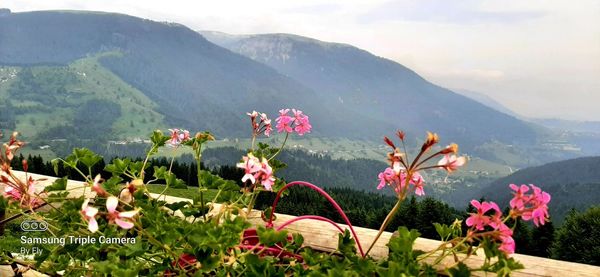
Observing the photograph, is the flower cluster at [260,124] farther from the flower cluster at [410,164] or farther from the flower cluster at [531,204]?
the flower cluster at [531,204]

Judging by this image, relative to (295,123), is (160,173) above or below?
below

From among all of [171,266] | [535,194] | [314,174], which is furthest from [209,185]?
[314,174]

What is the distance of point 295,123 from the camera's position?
1.85 metres

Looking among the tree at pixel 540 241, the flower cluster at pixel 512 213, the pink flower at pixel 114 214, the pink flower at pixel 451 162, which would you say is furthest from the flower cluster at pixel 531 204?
the tree at pixel 540 241

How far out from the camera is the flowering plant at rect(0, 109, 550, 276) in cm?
90

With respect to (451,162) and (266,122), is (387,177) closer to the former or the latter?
(451,162)

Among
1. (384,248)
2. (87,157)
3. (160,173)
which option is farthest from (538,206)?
(87,157)

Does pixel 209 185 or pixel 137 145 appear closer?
pixel 209 185

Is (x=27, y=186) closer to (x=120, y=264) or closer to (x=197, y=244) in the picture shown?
(x=120, y=264)

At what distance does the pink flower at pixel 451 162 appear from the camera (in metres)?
0.90

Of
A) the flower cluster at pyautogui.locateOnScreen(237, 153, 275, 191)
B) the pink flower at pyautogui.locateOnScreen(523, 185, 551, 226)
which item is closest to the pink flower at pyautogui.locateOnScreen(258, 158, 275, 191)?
the flower cluster at pyautogui.locateOnScreen(237, 153, 275, 191)

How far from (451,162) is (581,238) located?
14.4 metres

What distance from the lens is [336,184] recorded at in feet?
543

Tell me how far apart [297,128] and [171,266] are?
2.82 ft
